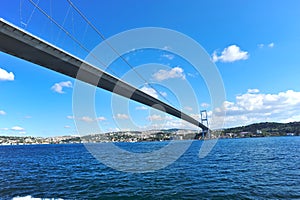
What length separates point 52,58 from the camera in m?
19.0

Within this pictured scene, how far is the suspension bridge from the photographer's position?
49.5ft

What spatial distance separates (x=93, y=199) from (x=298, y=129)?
5812 inches

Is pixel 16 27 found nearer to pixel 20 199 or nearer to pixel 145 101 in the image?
pixel 20 199

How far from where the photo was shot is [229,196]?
32.9ft

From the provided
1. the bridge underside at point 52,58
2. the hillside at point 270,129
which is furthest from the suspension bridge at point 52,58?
the hillside at point 270,129

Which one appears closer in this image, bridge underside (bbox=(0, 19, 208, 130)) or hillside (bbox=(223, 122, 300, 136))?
bridge underside (bbox=(0, 19, 208, 130))

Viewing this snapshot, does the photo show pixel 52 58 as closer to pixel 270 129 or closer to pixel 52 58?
pixel 52 58

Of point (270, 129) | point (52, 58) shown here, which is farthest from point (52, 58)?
point (270, 129)

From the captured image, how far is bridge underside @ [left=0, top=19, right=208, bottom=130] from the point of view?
49.6ft

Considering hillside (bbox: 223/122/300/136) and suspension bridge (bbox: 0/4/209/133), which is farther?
hillside (bbox: 223/122/300/136)

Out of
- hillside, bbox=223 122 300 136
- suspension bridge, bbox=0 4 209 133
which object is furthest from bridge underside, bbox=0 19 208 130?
hillside, bbox=223 122 300 136

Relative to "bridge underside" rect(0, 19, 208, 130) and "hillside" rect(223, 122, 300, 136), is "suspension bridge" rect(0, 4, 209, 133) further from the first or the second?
"hillside" rect(223, 122, 300, 136)

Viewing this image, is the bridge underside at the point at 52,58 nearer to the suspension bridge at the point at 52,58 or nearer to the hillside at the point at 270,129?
the suspension bridge at the point at 52,58

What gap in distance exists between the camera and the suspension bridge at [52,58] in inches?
594
